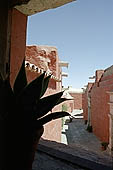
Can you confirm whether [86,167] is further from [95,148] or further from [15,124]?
[95,148]

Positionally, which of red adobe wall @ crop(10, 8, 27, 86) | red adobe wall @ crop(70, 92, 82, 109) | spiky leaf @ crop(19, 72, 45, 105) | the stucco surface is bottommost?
red adobe wall @ crop(70, 92, 82, 109)

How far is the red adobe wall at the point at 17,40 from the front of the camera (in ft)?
6.51

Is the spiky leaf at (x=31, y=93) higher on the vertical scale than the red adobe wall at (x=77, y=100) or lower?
higher

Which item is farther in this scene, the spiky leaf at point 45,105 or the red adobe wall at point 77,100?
the red adobe wall at point 77,100

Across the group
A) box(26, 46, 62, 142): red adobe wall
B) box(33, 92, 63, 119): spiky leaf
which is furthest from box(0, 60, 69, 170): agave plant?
box(26, 46, 62, 142): red adobe wall

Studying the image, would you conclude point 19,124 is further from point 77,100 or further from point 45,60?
point 77,100

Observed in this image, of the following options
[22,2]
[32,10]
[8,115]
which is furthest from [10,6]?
[8,115]

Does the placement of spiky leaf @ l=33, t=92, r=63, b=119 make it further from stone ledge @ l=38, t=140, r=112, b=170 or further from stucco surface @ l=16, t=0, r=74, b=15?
stucco surface @ l=16, t=0, r=74, b=15

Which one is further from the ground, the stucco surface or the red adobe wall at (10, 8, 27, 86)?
the stucco surface

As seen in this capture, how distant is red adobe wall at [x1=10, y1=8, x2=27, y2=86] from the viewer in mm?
1984

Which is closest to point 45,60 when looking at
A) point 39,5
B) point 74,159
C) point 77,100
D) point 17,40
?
point 17,40

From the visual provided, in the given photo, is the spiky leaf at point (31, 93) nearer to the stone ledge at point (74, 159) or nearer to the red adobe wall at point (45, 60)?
the stone ledge at point (74, 159)

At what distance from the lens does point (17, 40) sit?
6.83 feet

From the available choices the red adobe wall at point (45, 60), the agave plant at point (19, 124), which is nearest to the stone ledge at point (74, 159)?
the agave plant at point (19, 124)
